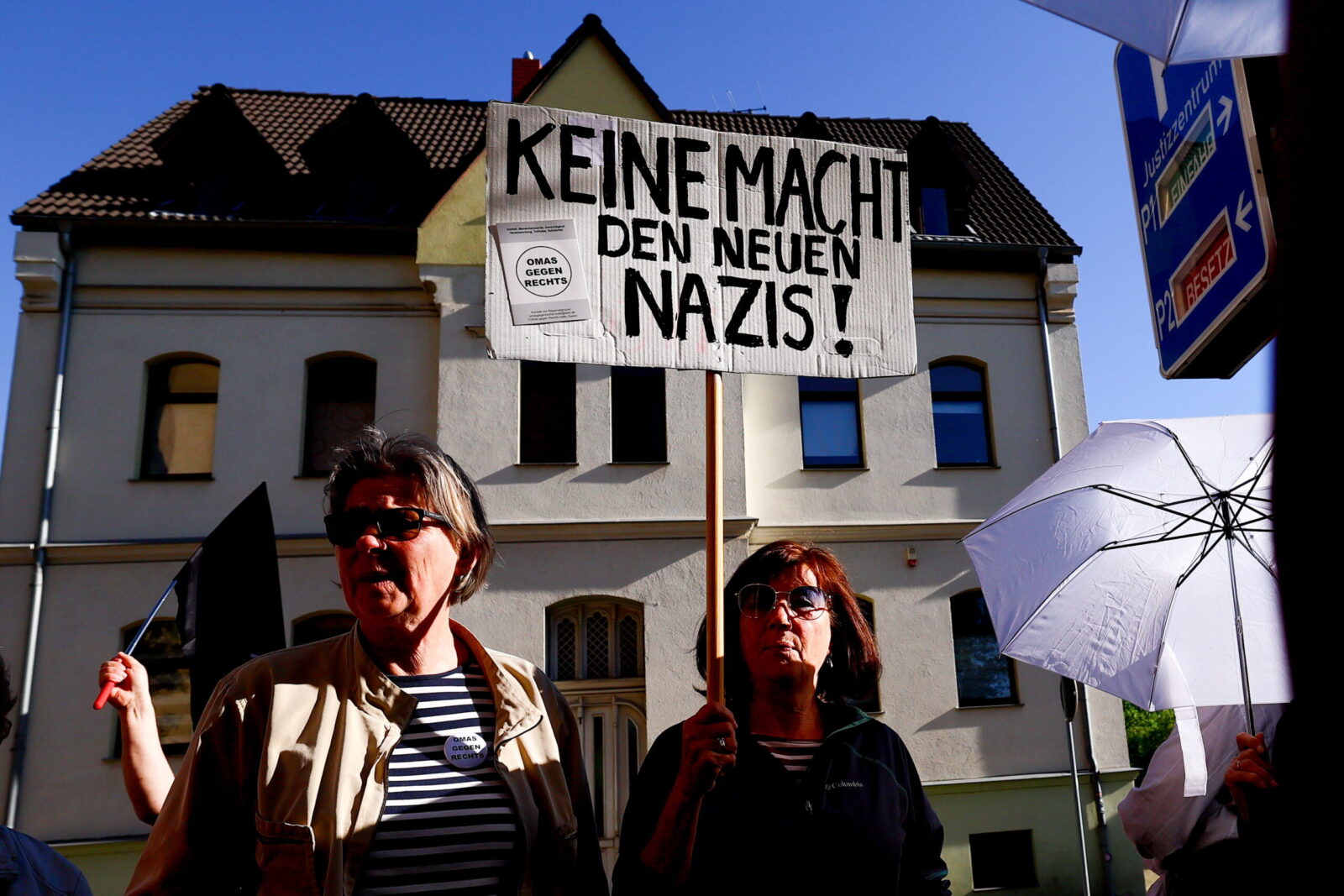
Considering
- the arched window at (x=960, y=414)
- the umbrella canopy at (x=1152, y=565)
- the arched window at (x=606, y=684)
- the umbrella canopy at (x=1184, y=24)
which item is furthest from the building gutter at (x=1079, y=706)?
the umbrella canopy at (x=1184, y=24)

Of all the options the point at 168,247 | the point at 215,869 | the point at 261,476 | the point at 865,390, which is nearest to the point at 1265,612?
the point at 215,869

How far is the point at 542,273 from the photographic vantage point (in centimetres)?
291

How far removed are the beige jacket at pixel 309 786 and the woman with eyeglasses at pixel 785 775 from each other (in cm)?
24

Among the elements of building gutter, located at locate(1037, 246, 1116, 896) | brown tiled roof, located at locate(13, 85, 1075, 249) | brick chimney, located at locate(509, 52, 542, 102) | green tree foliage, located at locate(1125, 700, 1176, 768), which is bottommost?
green tree foliage, located at locate(1125, 700, 1176, 768)

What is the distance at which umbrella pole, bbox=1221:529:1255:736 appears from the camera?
3125 millimetres

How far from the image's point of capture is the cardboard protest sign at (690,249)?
292cm

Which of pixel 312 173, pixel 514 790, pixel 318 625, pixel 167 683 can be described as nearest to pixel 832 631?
pixel 514 790

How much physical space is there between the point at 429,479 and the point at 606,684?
29.6ft

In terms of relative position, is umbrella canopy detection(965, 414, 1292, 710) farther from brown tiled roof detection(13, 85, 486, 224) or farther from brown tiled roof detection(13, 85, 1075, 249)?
brown tiled roof detection(13, 85, 486, 224)

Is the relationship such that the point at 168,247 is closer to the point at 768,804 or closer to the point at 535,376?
the point at 535,376

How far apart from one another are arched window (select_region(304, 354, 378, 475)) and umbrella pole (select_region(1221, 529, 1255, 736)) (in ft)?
33.0

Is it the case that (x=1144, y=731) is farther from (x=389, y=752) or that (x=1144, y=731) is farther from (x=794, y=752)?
(x=389, y=752)

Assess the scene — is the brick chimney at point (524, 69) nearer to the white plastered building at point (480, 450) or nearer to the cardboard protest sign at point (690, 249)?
the white plastered building at point (480, 450)

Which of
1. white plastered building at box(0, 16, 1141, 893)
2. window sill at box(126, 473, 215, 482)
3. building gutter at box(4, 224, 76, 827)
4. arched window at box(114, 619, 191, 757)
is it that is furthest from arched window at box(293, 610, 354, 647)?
building gutter at box(4, 224, 76, 827)
